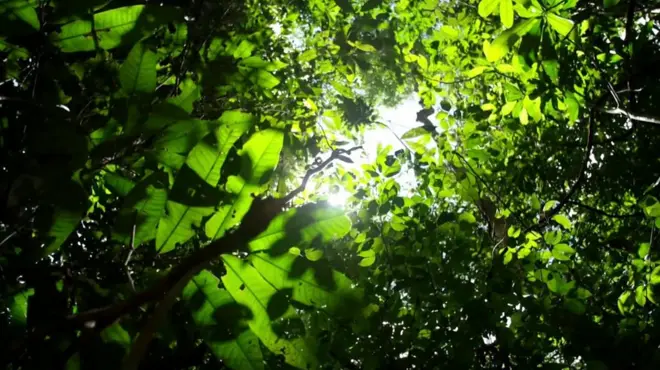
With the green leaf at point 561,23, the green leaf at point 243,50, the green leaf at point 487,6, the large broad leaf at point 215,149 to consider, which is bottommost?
the large broad leaf at point 215,149

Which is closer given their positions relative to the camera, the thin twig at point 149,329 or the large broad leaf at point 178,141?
the thin twig at point 149,329

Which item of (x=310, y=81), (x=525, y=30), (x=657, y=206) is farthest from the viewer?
(x=310, y=81)

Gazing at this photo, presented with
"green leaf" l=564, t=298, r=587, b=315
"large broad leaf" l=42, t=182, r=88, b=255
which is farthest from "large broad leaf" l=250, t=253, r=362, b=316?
"green leaf" l=564, t=298, r=587, b=315

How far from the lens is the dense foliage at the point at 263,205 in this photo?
3.38 feet

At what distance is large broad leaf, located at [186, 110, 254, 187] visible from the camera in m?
1.04

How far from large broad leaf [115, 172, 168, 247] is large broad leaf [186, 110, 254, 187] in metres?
0.11

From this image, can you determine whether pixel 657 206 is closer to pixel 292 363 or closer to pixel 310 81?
pixel 292 363

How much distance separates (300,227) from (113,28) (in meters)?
0.70

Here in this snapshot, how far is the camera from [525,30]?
175 cm

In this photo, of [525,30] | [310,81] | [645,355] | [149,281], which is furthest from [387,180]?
[310,81]

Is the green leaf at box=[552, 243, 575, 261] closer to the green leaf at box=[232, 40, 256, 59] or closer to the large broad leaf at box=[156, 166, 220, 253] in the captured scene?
the green leaf at box=[232, 40, 256, 59]

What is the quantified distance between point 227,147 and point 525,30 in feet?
4.11

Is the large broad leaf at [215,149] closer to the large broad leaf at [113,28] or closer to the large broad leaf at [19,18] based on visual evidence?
the large broad leaf at [113,28]

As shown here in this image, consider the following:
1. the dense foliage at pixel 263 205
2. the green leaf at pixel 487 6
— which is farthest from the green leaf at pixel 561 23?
the green leaf at pixel 487 6
